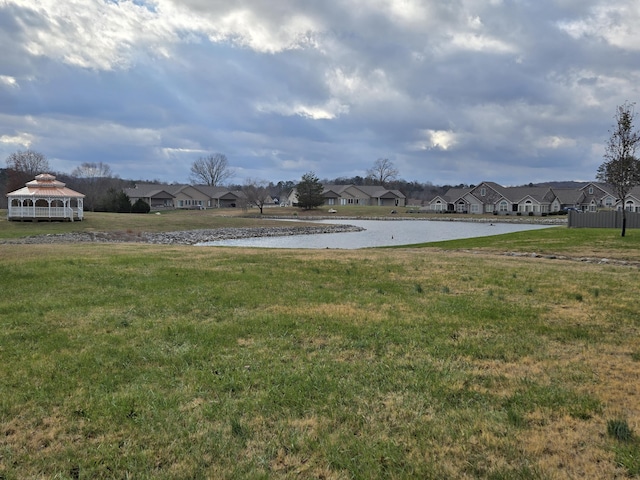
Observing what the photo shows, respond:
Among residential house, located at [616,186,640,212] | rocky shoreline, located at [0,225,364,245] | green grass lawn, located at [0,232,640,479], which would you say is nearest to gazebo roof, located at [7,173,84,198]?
rocky shoreline, located at [0,225,364,245]

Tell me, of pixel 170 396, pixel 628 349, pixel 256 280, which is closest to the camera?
pixel 170 396

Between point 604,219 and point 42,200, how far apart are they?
52498 millimetres

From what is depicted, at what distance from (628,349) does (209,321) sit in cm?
612

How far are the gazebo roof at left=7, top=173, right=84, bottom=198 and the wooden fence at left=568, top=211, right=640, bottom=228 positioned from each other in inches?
1863

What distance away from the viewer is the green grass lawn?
347 centimetres

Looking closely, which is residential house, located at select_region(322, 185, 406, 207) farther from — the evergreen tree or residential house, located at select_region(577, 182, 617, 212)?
residential house, located at select_region(577, 182, 617, 212)

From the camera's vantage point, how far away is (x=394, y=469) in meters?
3.32

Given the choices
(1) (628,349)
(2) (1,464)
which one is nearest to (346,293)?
(1) (628,349)

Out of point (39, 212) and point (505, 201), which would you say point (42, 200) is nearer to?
point (39, 212)

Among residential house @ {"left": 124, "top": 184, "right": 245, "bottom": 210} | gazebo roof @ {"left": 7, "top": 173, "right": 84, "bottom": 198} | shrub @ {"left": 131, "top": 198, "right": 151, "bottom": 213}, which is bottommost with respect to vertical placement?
shrub @ {"left": 131, "top": 198, "right": 151, "bottom": 213}

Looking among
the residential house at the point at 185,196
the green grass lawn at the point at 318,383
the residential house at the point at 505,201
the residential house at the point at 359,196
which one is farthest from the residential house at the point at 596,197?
the green grass lawn at the point at 318,383

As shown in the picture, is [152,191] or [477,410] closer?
[477,410]

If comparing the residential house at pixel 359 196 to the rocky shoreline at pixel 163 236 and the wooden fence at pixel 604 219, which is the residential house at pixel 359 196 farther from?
the wooden fence at pixel 604 219

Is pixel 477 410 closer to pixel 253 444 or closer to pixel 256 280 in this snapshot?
pixel 253 444
